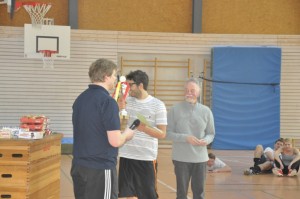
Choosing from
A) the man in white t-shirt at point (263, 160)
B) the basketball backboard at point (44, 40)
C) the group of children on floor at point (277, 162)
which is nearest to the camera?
the group of children on floor at point (277, 162)

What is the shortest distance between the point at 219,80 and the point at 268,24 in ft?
9.13

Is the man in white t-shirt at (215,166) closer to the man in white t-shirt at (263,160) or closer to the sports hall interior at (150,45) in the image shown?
the man in white t-shirt at (263,160)

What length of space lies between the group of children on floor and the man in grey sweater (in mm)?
5362

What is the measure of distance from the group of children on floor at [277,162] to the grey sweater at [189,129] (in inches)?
211

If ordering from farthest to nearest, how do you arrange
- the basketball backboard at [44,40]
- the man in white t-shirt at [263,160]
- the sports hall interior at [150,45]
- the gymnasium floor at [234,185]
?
the sports hall interior at [150,45], the basketball backboard at [44,40], the man in white t-shirt at [263,160], the gymnasium floor at [234,185]

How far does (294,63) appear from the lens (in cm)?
1600

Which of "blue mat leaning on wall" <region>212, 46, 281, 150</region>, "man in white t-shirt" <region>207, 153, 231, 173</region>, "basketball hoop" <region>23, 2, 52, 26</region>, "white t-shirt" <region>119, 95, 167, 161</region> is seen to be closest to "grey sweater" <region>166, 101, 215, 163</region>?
"white t-shirt" <region>119, 95, 167, 161</region>

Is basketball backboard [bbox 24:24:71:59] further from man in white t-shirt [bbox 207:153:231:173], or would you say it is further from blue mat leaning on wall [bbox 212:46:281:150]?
man in white t-shirt [bbox 207:153:231:173]

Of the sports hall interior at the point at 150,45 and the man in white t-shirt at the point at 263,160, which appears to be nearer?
the man in white t-shirt at the point at 263,160

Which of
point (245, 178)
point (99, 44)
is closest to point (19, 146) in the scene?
point (245, 178)

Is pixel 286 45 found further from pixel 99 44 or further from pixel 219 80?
pixel 99 44

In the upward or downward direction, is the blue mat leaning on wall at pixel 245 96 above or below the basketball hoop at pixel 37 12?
below

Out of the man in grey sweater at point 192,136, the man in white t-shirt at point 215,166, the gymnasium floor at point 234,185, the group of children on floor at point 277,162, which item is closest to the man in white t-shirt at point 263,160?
the group of children on floor at point 277,162

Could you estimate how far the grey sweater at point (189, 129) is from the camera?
4918mm
